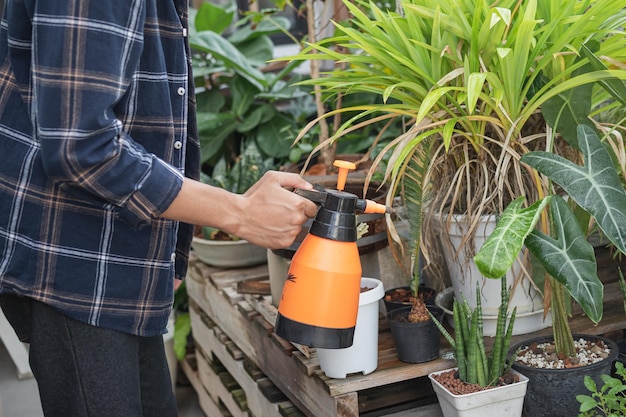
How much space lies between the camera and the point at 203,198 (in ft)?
4.33

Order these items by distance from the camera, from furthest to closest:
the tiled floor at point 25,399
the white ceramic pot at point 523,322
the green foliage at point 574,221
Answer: the tiled floor at point 25,399 → the white ceramic pot at point 523,322 → the green foliage at point 574,221

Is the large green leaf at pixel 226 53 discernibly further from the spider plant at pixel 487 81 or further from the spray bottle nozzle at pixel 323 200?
the spray bottle nozzle at pixel 323 200

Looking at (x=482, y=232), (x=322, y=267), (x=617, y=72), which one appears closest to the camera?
(x=322, y=267)

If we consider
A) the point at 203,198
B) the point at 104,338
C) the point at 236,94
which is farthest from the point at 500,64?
the point at 236,94

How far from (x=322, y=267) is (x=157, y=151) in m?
0.36

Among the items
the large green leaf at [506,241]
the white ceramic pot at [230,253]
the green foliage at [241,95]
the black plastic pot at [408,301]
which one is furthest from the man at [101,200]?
the green foliage at [241,95]

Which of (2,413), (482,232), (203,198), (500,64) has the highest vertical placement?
(500,64)

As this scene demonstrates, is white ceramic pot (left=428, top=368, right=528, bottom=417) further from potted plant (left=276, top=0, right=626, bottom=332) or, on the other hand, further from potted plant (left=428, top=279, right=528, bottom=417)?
potted plant (left=276, top=0, right=626, bottom=332)

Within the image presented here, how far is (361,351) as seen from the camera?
167 centimetres

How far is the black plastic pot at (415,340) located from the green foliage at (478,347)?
0.07 metres

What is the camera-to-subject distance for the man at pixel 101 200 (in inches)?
47.7

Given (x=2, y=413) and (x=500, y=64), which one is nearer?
(x=500, y=64)

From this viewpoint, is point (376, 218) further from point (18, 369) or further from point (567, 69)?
point (18, 369)

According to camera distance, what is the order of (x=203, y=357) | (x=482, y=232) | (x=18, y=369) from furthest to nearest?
1. (x=18, y=369)
2. (x=203, y=357)
3. (x=482, y=232)
